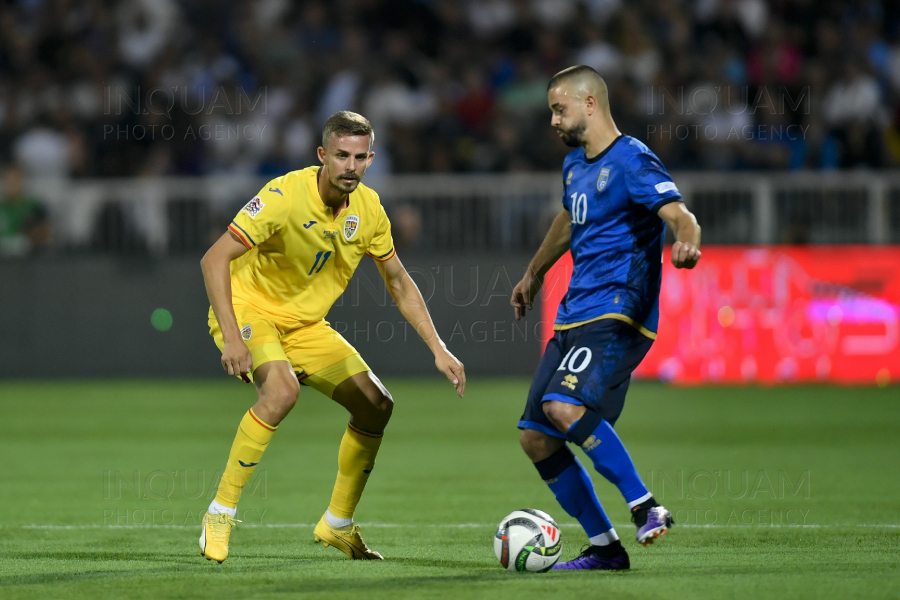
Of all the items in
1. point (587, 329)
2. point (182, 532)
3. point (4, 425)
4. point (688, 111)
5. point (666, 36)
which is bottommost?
point (4, 425)

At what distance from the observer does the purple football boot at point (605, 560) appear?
5152mm

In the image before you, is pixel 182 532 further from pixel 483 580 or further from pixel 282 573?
pixel 483 580

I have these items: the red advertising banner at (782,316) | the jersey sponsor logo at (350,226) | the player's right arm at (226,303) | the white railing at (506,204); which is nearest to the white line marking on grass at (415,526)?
the player's right arm at (226,303)

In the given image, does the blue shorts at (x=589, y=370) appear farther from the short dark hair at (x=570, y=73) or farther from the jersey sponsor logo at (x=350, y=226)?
the jersey sponsor logo at (x=350, y=226)

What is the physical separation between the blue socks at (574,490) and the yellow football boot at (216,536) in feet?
4.71

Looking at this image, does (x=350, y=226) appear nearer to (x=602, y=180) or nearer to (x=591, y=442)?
(x=602, y=180)

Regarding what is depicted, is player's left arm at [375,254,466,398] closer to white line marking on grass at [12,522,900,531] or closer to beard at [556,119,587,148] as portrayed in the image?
white line marking on grass at [12,522,900,531]

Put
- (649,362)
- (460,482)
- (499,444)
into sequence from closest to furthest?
(460,482)
(499,444)
(649,362)

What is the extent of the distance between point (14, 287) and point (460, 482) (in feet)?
29.5

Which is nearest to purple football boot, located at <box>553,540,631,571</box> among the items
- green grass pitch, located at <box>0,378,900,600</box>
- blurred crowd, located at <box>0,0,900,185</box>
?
green grass pitch, located at <box>0,378,900,600</box>

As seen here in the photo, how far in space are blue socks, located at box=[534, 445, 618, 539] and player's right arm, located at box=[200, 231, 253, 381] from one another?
4.55ft

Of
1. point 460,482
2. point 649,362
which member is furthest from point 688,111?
point 460,482

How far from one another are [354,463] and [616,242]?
5.66 feet

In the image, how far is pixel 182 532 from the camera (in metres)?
6.29
